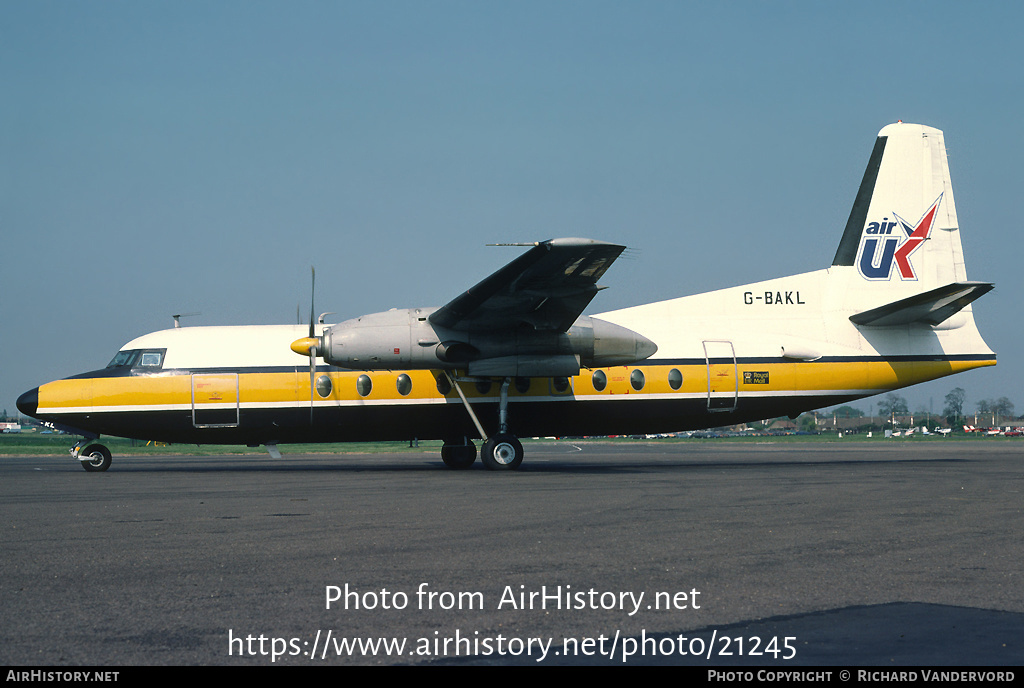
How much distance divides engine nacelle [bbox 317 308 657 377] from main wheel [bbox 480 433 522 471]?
5.39 ft

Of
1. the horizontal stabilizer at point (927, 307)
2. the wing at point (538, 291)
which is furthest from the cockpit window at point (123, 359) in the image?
the horizontal stabilizer at point (927, 307)

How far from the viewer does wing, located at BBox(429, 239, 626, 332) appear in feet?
58.5

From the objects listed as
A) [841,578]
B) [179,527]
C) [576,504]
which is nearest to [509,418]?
[576,504]

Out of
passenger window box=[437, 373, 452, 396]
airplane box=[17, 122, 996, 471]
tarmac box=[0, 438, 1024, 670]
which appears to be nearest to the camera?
tarmac box=[0, 438, 1024, 670]

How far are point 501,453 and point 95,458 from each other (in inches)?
407

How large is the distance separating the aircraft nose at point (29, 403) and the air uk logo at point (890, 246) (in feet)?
70.4

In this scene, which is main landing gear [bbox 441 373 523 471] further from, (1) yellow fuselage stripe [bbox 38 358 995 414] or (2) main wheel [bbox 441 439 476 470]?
(2) main wheel [bbox 441 439 476 470]

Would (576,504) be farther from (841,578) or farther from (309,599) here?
(309,599)

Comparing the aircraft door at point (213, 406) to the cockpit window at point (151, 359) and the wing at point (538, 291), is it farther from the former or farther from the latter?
the wing at point (538, 291)

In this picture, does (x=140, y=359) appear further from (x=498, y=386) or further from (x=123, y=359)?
(x=498, y=386)

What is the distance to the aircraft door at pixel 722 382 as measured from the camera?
22.9 metres

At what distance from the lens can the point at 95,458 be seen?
2281 cm

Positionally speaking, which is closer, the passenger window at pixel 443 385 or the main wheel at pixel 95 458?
the passenger window at pixel 443 385

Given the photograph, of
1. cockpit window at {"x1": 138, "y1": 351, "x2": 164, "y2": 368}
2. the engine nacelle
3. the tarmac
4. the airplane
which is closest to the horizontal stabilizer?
the airplane
